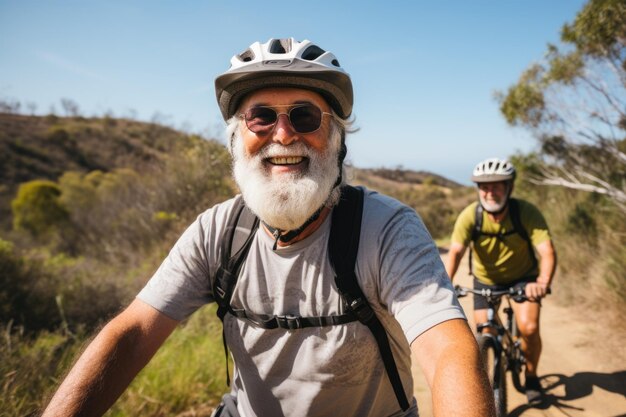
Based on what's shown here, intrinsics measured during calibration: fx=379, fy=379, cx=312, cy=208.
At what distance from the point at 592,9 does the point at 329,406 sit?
1088 cm

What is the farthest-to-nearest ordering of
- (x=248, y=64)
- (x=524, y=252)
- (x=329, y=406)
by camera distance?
(x=524, y=252), (x=248, y=64), (x=329, y=406)

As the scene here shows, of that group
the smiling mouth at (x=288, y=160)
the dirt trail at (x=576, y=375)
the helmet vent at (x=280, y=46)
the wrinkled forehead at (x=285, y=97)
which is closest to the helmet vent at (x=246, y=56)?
the helmet vent at (x=280, y=46)

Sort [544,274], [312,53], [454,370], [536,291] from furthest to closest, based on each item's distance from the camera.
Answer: [544,274] → [536,291] → [312,53] → [454,370]

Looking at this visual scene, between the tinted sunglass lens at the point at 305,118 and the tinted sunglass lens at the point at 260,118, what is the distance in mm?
106

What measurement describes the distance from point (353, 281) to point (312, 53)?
51.2 inches

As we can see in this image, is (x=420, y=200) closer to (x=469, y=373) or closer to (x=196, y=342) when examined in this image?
(x=196, y=342)

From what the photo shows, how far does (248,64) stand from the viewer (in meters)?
1.94

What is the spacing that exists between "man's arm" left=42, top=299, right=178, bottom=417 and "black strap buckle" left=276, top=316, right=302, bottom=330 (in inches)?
21.4

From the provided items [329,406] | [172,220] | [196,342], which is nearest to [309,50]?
[329,406]

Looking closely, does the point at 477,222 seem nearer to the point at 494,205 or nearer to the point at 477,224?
the point at 477,224

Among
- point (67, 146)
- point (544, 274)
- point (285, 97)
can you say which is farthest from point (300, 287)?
point (67, 146)

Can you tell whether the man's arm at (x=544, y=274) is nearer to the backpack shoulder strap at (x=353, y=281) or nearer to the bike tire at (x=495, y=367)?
the bike tire at (x=495, y=367)

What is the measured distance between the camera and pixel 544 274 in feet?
12.2

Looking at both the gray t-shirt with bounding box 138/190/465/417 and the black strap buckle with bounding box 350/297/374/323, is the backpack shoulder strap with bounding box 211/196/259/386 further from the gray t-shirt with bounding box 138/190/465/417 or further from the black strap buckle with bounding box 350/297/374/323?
the black strap buckle with bounding box 350/297/374/323
